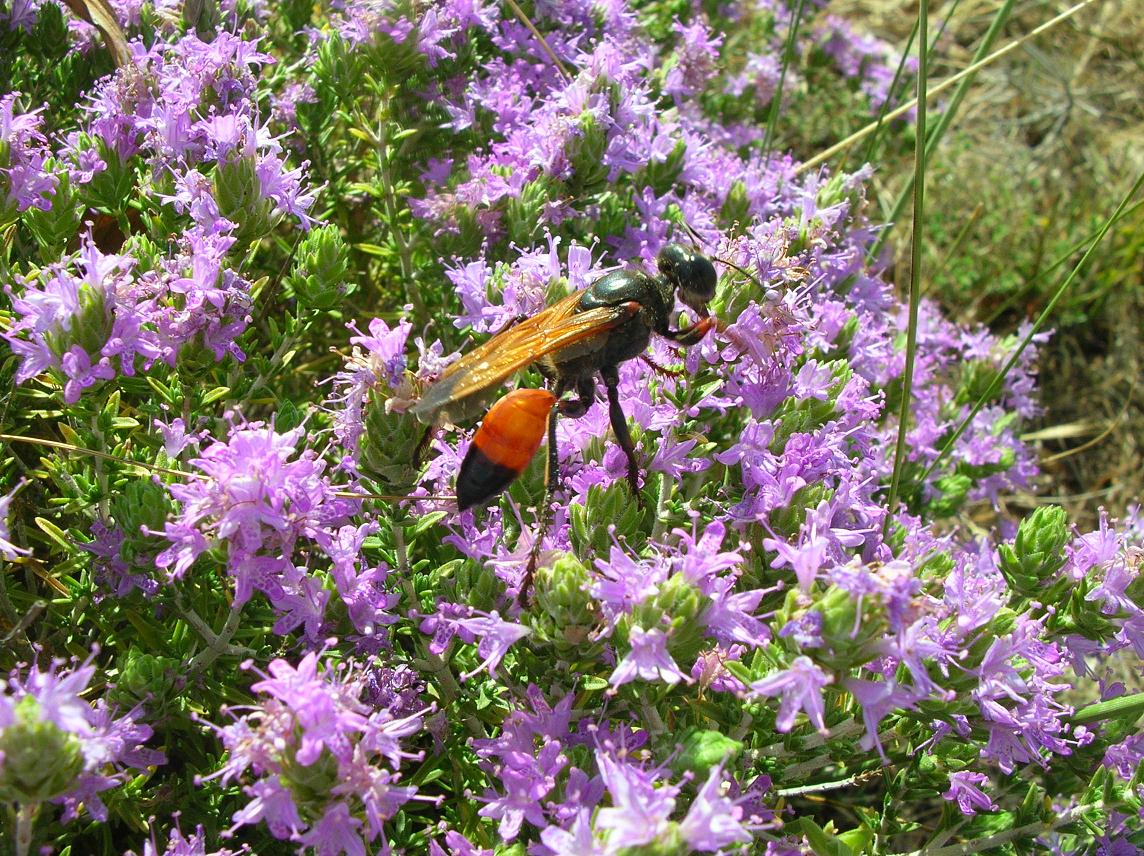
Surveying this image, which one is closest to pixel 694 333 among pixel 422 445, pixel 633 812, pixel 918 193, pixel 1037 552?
pixel 918 193

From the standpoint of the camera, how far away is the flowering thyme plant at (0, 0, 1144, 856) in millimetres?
2189

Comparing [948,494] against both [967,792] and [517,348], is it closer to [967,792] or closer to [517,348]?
[967,792]

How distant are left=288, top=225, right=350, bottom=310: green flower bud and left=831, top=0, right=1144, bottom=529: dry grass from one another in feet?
10.7

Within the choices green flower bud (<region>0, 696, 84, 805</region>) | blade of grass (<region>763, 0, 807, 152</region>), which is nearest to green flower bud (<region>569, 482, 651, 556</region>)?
green flower bud (<region>0, 696, 84, 805</region>)

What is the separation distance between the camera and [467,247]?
3646mm

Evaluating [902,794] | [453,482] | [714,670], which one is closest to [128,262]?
[453,482]

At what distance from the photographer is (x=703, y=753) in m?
2.19

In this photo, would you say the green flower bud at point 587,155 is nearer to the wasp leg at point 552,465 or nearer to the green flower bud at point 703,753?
the wasp leg at point 552,465

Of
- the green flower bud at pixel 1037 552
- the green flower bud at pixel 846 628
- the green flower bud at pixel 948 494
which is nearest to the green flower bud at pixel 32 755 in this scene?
the green flower bud at pixel 846 628

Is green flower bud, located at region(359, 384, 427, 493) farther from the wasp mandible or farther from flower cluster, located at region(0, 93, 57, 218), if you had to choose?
flower cluster, located at region(0, 93, 57, 218)

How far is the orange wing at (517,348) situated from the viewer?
2354 mm

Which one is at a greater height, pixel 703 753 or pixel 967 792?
pixel 703 753

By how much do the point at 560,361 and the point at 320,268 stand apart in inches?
33.6

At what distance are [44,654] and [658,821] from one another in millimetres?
1929
